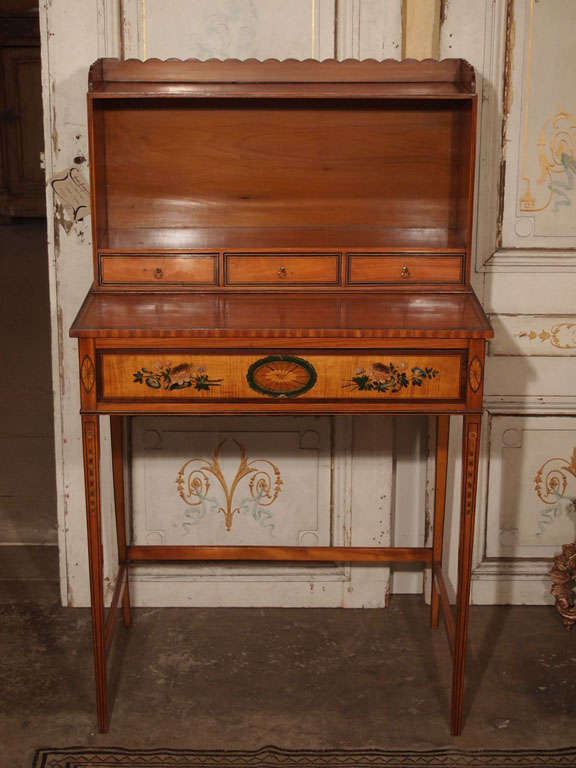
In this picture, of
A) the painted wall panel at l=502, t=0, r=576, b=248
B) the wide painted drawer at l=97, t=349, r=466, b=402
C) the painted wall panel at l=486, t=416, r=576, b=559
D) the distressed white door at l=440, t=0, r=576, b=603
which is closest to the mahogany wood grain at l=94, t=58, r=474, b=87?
the distressed white door at l=440, t=0, r=576, b=603

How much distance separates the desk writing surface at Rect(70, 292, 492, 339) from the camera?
2113 mm

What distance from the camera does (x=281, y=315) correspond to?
2248mm

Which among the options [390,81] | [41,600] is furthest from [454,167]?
[41,600]

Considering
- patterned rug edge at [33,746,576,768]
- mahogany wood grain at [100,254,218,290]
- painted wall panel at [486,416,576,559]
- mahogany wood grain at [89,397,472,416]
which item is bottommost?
patterned rug edge at [33,746,576,768]

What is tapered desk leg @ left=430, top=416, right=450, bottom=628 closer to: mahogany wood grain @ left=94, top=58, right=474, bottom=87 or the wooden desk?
the wooden desk

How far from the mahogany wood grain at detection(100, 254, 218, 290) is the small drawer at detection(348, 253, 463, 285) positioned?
406mm

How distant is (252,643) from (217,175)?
1.48 meters

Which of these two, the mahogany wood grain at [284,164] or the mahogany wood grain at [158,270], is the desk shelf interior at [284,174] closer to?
the mahogany wood grain at [284,164]

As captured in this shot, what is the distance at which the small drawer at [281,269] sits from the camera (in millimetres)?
2461

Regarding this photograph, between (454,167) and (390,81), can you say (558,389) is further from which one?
(390,81)

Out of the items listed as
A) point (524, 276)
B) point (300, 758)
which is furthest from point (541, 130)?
point (300, 758)

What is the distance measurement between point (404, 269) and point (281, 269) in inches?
13.7

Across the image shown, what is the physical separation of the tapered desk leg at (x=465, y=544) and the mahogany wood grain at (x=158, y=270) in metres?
0.83

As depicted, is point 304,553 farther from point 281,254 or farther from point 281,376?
point 281,254
